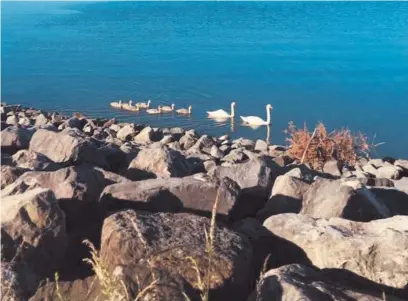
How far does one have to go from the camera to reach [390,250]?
16.9ft

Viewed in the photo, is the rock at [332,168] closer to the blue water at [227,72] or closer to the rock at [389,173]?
the rock at [389,173]

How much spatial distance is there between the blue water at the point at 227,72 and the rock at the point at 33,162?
14.8m

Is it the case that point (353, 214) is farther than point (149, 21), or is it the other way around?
point (149, 21)

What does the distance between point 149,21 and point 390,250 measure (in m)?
63.2

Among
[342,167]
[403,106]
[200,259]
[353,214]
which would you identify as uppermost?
[200,259]

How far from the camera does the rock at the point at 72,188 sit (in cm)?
601

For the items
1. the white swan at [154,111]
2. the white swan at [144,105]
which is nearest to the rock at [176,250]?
the white swan at [154,111]

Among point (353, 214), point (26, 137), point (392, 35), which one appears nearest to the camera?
point (353, 214)

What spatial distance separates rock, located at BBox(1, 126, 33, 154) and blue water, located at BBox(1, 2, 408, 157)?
43.0 feet

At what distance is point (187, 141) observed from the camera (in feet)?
55.3

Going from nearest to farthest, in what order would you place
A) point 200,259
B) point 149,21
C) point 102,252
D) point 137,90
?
point 200,259, point 102,252, point 137,90, point 149,21

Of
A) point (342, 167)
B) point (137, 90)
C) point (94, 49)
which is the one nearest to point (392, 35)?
point (94, 49)

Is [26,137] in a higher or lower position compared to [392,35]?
higher

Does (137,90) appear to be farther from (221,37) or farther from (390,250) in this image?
(390,250)
